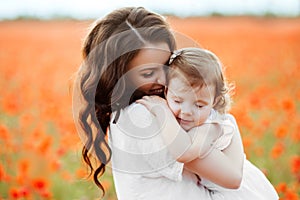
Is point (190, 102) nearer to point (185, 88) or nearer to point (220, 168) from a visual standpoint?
point (185, 88)

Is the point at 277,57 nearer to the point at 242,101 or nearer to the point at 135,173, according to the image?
the point at 242,101

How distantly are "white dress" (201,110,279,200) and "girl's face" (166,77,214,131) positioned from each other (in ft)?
0.25

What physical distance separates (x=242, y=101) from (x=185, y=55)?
2343mm

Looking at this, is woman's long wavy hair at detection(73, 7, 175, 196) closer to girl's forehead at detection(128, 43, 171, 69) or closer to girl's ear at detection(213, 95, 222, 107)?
girl's forehead at detection(128, 43, 171, 69)

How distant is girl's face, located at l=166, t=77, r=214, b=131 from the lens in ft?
5.76

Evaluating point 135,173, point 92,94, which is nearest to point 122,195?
point 135,173

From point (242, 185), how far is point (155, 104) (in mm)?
437

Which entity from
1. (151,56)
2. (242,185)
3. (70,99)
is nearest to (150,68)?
(151,56)

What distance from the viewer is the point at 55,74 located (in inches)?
193

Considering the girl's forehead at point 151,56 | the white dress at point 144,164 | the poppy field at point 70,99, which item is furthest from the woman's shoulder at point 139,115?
the poppy field at point 70,99

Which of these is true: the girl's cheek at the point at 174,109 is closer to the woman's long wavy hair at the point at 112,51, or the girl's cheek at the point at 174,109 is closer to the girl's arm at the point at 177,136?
the girl's arm at the point at 177,136

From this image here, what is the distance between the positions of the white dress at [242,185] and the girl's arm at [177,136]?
7 cm

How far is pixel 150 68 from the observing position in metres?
1.80

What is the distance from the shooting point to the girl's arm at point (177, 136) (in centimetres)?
Answer: 176
